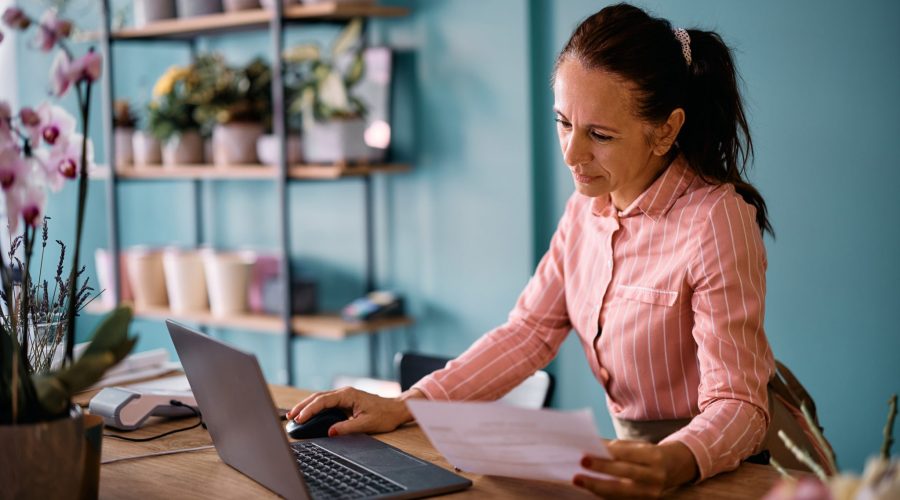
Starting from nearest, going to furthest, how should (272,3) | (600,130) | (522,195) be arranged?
(600,130) < (522,195) < (272,3)

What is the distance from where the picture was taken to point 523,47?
10.3 ft

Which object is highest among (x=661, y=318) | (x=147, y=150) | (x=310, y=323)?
(x=147, y=150)

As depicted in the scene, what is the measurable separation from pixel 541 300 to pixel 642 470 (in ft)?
2.35

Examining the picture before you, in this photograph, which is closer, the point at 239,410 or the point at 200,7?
the point at 239,410

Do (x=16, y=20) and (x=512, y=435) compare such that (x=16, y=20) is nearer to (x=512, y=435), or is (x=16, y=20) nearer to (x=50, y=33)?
(x=50, y=33)

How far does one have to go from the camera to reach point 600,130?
5.46 feet

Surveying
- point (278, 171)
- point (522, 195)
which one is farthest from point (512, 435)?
point (278, 171)

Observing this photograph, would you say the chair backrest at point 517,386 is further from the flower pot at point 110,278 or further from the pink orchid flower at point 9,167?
the flower pot at point 110,278

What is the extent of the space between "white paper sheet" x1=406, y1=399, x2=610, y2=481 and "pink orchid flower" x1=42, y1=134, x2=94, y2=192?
499mm

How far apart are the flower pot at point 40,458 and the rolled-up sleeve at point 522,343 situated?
74 centimetres

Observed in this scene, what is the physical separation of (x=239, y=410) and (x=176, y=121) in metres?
2.56

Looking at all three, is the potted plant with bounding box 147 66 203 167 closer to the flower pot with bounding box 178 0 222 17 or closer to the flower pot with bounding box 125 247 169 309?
the flower pot with bounding box 178 0 222 17

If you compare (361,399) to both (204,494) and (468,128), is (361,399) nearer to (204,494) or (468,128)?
(204,494)

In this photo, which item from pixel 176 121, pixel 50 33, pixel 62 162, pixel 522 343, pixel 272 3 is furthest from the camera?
pixel 176 121
